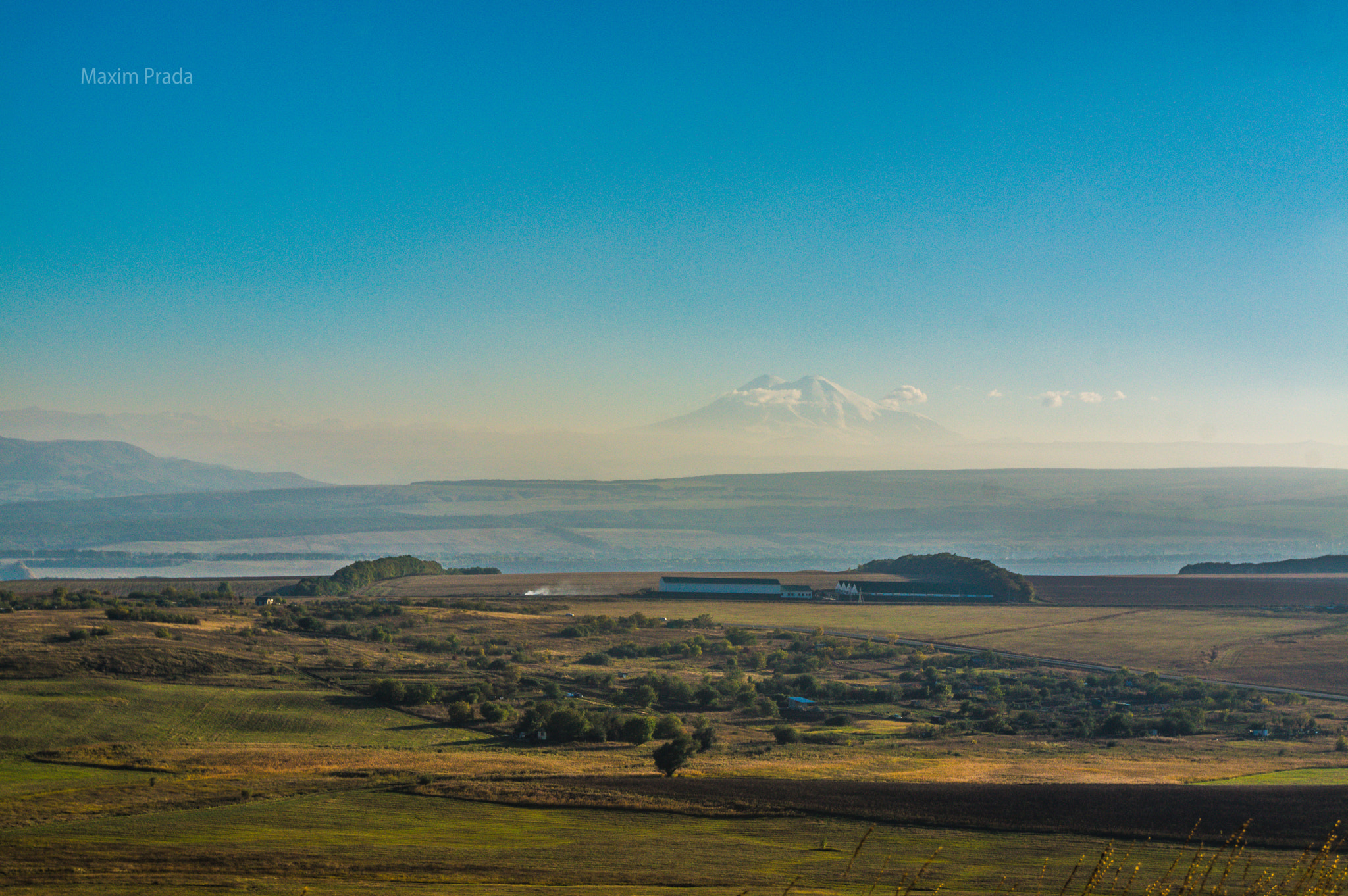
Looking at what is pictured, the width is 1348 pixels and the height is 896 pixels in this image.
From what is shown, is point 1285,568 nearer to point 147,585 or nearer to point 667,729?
point 667,729

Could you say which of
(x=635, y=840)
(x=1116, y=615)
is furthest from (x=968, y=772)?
(x=1116, y=615)

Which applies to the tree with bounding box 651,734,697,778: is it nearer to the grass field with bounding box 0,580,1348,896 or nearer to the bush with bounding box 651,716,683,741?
the grass field with bounding box 0,580,1348,896

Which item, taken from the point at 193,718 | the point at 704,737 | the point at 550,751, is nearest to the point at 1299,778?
the point at 704,737

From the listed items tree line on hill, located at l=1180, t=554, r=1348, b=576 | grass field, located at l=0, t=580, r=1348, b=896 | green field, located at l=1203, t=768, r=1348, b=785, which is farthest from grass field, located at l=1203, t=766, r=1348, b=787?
tree line on hill, located at l=1180, t=554, r=1348, b=576

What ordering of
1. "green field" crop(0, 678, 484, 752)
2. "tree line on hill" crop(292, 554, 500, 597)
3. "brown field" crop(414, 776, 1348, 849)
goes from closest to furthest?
1. "brown field" crop(414, 776, 1348, 849)
2. "green field" crop(0, 678, 484, 752)
3. "tree line on hill" crop(292, 554, 500, 597)

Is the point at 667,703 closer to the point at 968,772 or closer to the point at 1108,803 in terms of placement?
the point at 968,772

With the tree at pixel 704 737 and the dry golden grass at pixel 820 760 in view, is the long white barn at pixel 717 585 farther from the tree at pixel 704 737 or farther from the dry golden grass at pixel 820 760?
the dry golden grass at pixel 820 760
